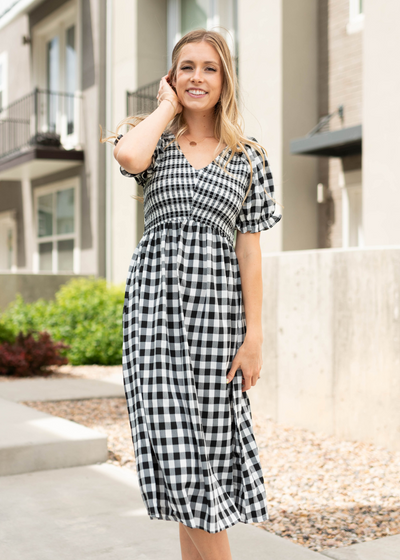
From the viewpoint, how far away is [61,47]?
1447 centimetres

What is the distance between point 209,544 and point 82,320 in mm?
8731

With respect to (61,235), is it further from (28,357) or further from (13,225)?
(28,357)

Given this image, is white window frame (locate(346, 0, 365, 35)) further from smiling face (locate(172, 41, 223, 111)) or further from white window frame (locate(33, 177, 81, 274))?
smiling face (locate(172, 41, 223, 111))

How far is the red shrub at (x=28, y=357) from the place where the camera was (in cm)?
827

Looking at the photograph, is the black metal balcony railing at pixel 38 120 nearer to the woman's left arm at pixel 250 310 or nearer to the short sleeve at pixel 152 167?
the short sleeve at pixel 152 167

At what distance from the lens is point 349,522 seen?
3389mm

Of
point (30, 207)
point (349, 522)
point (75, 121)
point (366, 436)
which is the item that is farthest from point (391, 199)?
point (30, 207)

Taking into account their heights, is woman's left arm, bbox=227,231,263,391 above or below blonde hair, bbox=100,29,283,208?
below

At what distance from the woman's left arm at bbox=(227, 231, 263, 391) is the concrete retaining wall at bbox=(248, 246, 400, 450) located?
265 centimetres

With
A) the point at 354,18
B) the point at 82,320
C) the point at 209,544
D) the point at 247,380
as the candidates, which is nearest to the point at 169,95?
the point at 247,380

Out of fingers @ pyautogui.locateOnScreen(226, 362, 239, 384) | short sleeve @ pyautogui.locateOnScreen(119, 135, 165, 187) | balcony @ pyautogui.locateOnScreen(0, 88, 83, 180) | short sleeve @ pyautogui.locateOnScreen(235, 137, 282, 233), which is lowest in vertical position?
fingers @ pyautogui.locateOnScreen(226, 362, 239, 384)

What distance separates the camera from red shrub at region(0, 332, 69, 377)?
8266mm

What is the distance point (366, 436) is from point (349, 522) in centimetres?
159

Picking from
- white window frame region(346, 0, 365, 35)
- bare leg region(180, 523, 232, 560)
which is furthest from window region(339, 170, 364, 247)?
bare leg region(180, 523, 232, 560)
